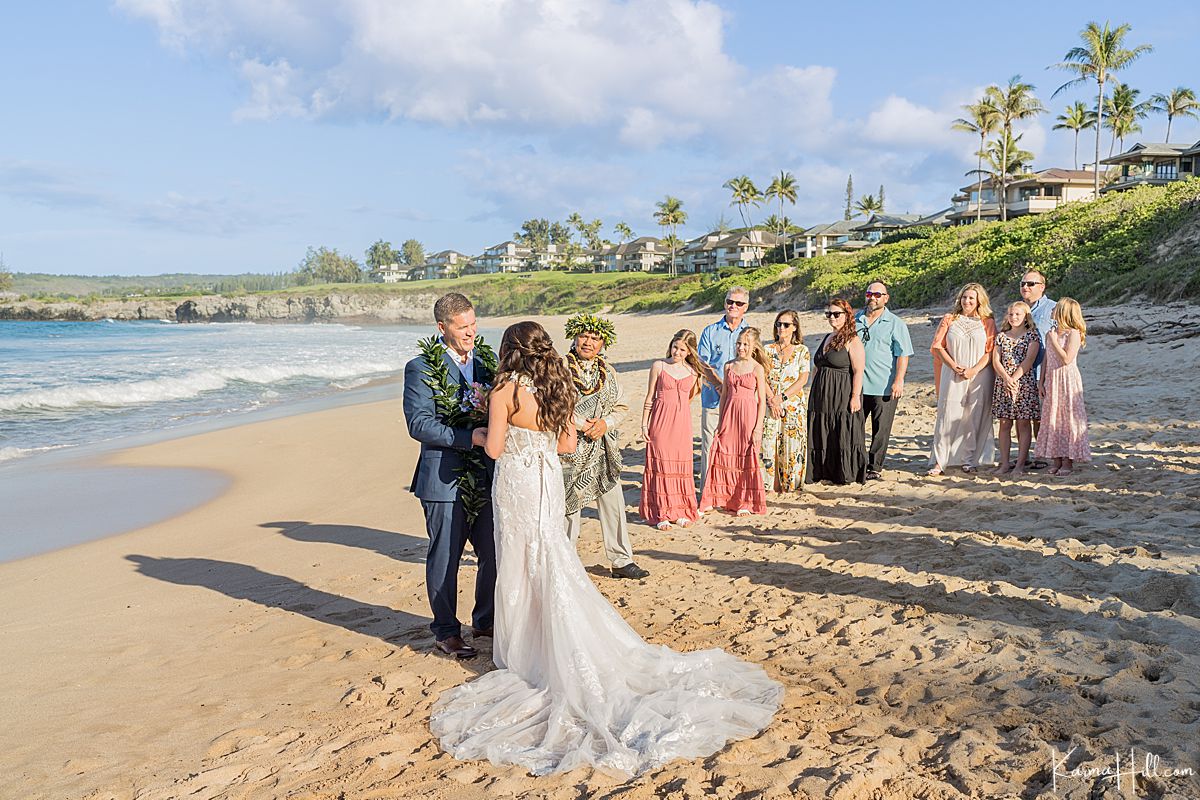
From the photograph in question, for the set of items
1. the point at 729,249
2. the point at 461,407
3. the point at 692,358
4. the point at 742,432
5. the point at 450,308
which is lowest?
the point at 742,432

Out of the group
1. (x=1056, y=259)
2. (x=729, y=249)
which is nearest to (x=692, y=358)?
(x=1056, y=259)

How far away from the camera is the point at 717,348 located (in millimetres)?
7977

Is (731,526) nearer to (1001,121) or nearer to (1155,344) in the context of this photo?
(1155,344)

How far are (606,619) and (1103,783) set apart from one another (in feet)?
6.82

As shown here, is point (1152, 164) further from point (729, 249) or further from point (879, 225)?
point (729, 249)

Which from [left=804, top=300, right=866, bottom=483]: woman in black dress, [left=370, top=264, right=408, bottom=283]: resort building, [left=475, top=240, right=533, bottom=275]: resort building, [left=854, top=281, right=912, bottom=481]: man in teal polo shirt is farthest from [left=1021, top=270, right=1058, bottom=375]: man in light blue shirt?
[left=370, top=264, right=408, bottom=283]: resort building

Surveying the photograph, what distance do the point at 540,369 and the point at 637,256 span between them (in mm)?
109219

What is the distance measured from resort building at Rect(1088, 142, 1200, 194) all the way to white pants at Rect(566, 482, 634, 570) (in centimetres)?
5948

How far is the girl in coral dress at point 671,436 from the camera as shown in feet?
22.9

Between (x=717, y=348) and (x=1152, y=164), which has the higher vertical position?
(x=1152, y=164)

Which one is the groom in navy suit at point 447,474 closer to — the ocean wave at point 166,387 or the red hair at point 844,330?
the red hair at point 844,330

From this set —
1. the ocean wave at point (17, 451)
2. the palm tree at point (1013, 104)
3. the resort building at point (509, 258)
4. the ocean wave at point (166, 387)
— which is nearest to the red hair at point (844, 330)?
the ocean wave at point (17, 451)

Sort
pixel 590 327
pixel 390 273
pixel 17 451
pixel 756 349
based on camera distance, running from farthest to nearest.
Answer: pixel 390 273 → pixel 17 451 → pixel 756 349 → pixel 590 327

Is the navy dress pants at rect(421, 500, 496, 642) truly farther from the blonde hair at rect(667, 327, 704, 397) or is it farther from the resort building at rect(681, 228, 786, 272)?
the resort building at rect(681, 228, 786, 272)
